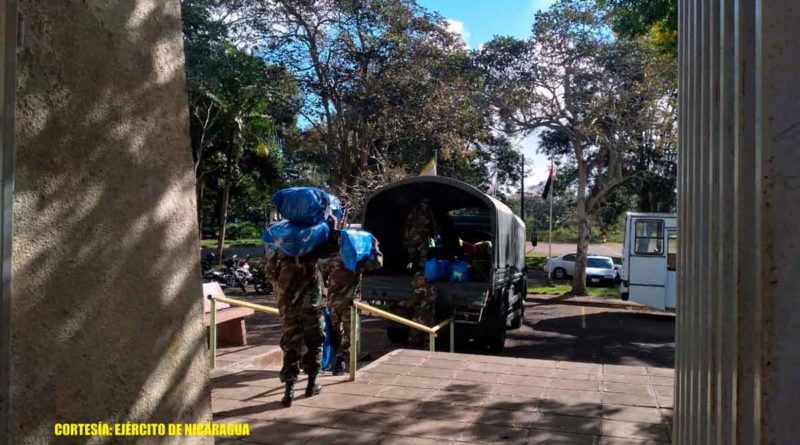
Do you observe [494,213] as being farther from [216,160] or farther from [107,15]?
[216,160]

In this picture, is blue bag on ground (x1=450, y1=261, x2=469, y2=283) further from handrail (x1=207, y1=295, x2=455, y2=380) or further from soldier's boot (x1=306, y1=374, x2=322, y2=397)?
soldier's boot (x1=306, y1=374, x2=322, y2=397)

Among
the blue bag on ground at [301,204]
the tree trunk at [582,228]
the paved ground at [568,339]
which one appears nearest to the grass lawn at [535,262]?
the tree trunk at [582,228]

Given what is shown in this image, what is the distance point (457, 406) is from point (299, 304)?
1.46m

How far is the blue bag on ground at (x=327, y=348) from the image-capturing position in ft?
18.4

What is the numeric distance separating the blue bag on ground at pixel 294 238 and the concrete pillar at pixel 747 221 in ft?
10.1

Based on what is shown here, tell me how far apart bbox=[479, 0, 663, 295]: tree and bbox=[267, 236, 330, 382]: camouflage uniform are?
14447 millimetres

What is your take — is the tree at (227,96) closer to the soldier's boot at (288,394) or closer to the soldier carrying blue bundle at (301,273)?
the soldier carrying blue bundle at (301,273)

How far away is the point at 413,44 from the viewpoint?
17516mm

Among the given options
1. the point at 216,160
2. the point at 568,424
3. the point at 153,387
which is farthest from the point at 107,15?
the point at 216,160

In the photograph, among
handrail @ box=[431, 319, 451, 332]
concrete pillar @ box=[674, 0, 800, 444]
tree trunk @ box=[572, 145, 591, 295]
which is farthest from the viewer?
tree trunk @ box=[572, 145, 591, 295]

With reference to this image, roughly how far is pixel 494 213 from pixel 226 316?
425cm

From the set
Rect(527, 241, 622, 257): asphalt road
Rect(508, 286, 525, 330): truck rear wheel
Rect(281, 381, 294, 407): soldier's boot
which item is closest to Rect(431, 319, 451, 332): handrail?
Rect(281, 381, 294, 407): soldier's boot

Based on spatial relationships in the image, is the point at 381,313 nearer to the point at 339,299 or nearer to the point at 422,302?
the point at 339,299

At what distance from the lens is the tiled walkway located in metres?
3.88
